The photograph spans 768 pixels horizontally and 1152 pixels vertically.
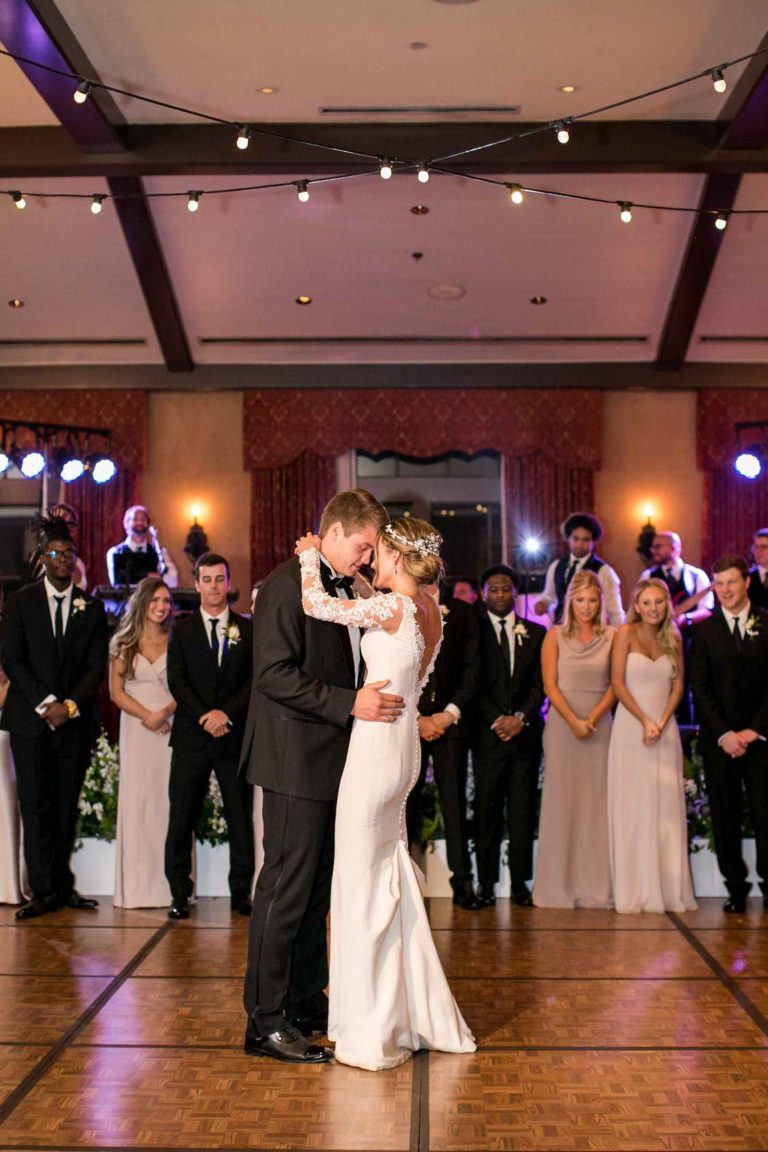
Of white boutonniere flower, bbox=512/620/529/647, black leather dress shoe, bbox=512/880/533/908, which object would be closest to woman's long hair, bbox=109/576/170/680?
white boutonniere flower, bbox=512/620/529/647

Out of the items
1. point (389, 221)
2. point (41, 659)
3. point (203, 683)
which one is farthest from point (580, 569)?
point (41, 659)

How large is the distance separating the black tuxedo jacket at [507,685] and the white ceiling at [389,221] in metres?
4.17

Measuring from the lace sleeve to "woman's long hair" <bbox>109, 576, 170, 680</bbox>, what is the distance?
306 centimetres

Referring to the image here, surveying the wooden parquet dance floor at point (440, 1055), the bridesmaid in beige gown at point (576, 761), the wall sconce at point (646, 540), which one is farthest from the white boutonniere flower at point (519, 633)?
the wall sconce at point (646, 540)

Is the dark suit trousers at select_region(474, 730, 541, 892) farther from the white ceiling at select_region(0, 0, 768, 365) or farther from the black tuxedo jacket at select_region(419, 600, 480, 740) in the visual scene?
the white ceiling at select_region(0, 0, 768, 365)

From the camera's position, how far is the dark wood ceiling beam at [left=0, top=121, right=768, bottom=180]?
1025 centimetres

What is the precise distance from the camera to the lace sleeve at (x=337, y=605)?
13.9 ft

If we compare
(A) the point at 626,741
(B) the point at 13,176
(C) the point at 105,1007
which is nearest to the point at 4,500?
(B) the point at 13,176

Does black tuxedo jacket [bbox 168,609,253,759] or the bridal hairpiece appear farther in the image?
black tuxedo jacket [bbox 168,609,253,759]

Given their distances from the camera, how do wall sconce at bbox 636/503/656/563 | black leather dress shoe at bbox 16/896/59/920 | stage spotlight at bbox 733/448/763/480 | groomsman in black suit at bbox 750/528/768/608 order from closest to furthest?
black leather dress shoe at bbox 16/896/59/920 < groomsman in black suit at bbox 750/528/768/608 < stage spotlight at bbox 733/448/763/480 < wall sconce at bbox 636/503/656/563

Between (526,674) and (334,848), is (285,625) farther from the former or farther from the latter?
(526,674)

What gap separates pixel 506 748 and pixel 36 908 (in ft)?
8.35

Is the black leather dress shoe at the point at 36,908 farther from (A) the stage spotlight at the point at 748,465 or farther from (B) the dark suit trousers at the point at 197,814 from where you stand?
(A) the stage spotlight at the point at 748,465

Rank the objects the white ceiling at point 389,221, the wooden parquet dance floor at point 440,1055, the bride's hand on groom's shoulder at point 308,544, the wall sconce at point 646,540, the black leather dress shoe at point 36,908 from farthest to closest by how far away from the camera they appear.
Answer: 1. the wall sconce at point 646,540
2. the white ceiling at point 389,221
3. the black leather dress shoe at point 36,908
4. the bride's hand on groom's shoulder at point 308,544
5. the wooden parquet dance floor at point 440,1055
